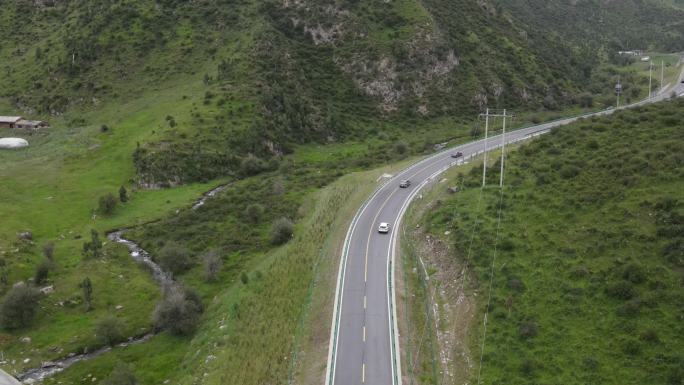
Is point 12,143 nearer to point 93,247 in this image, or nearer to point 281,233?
point 93,247

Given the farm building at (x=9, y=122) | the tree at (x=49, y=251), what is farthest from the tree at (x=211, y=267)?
the farm building at (x=9, y=122)

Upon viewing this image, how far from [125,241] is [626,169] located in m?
62.9

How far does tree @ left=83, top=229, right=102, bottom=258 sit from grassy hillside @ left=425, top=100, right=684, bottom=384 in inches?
1658

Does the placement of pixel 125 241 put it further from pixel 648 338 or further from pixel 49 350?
pixel 648 338

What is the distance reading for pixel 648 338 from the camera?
1516 inches

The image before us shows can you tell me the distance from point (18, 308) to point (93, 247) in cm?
1536

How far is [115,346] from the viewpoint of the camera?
55188mm

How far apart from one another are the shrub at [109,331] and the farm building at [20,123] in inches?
3071

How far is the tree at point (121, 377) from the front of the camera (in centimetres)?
4584

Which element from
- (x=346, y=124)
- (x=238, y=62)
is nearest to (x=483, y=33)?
(x=346, y=124)

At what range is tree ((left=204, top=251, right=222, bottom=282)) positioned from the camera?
66.4 meters

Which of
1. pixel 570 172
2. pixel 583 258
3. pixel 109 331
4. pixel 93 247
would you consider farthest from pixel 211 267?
pixel 570 172

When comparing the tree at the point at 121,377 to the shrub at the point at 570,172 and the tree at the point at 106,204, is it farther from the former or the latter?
the shrub at the point at 570,172

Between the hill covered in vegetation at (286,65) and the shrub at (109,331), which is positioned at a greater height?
the hill covered in vegetation at (286,65)
